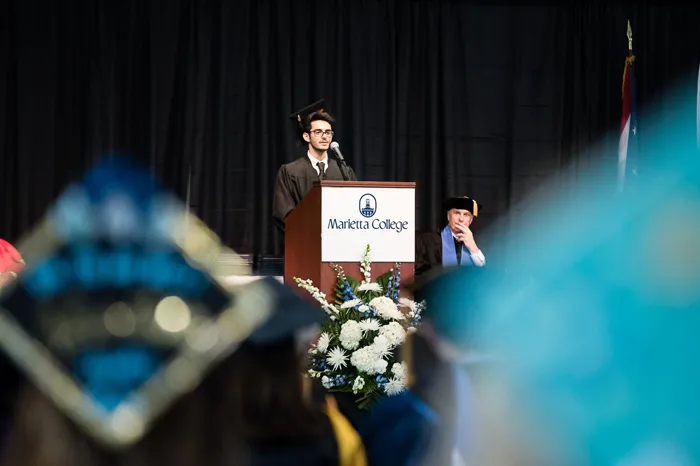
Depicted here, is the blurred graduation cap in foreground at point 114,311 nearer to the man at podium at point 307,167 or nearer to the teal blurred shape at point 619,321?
the teal blurred shape at point 619,321

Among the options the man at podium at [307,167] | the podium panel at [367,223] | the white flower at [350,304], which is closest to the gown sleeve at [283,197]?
the man at podium at [307,167]

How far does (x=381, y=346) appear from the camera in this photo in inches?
137

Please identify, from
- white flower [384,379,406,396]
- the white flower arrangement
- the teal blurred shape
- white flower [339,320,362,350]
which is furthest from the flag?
the teal blurred shape

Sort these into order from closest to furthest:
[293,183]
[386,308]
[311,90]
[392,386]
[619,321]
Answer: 1. [619,321]
2. [392,386]
3. [386,308]
4. [293,183]
5. [311,90]

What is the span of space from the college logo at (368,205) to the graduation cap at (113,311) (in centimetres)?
361

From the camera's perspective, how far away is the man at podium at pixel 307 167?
654cm

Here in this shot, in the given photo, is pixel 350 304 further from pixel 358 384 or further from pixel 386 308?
pixel 358 384

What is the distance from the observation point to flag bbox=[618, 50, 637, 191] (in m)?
7.56

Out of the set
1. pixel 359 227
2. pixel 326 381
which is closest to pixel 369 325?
pixel 326 381

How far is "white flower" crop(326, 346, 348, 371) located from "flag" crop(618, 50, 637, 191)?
469 centimetres

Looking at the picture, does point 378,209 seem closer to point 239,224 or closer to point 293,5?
point 239,224

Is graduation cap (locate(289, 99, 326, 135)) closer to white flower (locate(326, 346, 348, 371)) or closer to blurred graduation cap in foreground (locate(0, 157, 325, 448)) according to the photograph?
white flower (locate(326, 346, 348, 371))

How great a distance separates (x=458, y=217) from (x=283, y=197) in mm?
1330

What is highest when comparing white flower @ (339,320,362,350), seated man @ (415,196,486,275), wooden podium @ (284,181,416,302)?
wooden podium @ (284,181,416,302)
